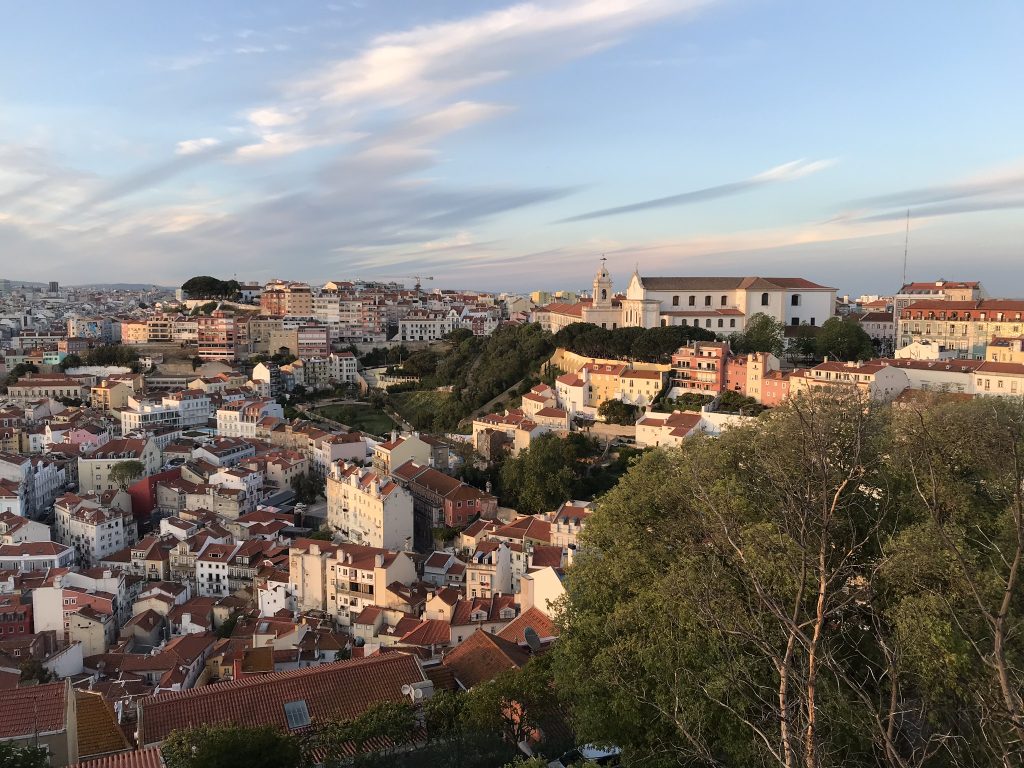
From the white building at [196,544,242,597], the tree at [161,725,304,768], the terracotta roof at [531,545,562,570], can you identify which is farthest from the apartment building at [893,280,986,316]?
the tree at [161,725,304,768]

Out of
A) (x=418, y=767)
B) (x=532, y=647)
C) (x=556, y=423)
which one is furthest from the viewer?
(x=556, y=423)

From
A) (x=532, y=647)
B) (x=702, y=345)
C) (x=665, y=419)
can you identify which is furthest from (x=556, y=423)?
(x=532, y=647)

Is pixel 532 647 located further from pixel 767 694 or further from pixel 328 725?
pixel 767 694

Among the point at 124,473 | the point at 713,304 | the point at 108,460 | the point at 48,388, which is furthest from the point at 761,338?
the point at 48,388

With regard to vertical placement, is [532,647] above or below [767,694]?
below

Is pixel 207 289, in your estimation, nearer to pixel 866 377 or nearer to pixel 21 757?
pixel 866 377

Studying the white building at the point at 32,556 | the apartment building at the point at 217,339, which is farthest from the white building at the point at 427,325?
the white building at the point at 32,556

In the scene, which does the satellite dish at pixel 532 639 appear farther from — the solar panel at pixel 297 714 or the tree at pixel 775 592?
the solar panel at pixel 297 714
